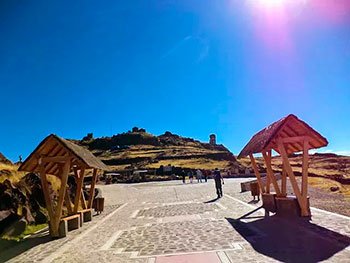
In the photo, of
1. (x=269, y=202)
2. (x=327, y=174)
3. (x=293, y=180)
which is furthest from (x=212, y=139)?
(x=293, y=180)

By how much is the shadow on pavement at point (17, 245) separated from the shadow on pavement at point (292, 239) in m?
6.40

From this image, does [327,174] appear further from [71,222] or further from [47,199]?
[47,199]

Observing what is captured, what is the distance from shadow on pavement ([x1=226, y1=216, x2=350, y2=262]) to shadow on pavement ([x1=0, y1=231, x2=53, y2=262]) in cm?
640

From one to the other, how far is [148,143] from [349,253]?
490ft

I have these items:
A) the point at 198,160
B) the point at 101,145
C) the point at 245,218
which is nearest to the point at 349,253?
the point at 245,218

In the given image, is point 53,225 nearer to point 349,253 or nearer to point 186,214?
point 186,214

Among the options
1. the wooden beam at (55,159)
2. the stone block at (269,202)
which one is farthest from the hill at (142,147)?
the wooden beam at (55,159)

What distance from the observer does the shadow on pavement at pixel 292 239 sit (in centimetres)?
720

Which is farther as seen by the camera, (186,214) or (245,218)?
(186,214)

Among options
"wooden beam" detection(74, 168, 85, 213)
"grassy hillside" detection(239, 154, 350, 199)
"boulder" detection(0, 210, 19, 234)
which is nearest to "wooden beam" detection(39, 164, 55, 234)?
"boulder" detection(0, 210, 19, 234)

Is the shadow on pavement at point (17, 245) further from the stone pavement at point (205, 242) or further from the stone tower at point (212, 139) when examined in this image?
the stone tower at point (212, 139)

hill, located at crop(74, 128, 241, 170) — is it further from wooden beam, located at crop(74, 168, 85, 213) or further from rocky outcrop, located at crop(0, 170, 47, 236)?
wooden beam, located at crop(74, 168, 85, 213)

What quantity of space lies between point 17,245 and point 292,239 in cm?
841

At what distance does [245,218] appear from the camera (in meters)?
13.2
